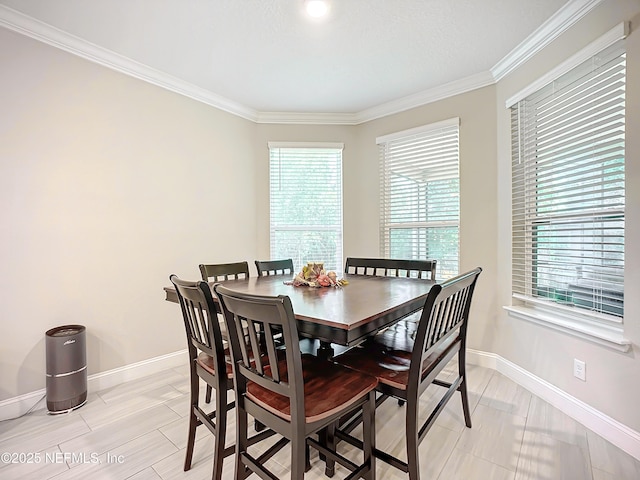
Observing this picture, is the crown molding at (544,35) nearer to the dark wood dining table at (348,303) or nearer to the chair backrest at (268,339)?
the dark wood dining table at (348,303)

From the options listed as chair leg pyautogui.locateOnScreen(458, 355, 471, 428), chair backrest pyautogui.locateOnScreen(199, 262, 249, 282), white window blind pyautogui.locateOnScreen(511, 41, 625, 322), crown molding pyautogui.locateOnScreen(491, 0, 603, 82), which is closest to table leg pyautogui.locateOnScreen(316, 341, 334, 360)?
chair leg pyautogui.locateOnScreen(458, 355, 471, 428)

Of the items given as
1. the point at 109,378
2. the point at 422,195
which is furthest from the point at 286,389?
the point at 422,195

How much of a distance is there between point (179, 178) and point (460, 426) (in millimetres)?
3029

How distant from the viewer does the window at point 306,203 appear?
3.81 m

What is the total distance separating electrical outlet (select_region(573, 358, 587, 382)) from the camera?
80.9 inches

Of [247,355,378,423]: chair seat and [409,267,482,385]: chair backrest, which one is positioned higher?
[409,267,482,385]: chair backrest

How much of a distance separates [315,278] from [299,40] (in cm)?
175

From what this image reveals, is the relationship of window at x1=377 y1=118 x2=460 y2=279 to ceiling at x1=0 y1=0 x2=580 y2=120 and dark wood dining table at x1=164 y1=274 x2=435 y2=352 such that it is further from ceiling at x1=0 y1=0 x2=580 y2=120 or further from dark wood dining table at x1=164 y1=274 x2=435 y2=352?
dark wood dining table at x1=164 y1=274 x2=435 y2=352

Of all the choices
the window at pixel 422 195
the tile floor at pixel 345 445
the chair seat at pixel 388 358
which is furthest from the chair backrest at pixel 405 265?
the tile floor at pixel 345 445

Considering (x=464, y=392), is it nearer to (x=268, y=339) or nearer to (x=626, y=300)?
(x=626, y=300)

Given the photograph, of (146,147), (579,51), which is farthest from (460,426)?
(146,147)

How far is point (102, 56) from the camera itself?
8.22 feet

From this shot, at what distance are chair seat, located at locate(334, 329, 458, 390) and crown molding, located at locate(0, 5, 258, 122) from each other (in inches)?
111

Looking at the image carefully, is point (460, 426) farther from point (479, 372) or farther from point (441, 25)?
point (441, 25)
